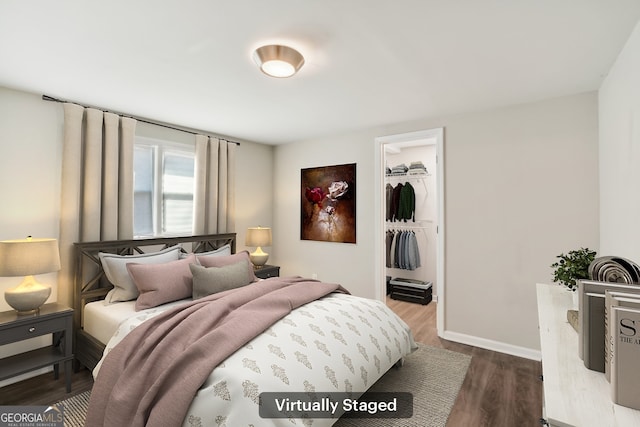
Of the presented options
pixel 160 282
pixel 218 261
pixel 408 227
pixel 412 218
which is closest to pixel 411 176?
pixel 412 218

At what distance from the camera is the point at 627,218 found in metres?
1.93

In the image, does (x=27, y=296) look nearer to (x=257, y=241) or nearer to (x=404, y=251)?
(x=257, y=241)

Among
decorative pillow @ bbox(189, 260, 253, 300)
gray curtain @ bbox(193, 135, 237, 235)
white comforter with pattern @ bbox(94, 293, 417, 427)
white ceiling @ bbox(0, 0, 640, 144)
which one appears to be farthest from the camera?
gray curtain @ bbox(193, 135, 237, 235)

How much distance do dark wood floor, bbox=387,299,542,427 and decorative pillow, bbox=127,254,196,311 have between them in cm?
233

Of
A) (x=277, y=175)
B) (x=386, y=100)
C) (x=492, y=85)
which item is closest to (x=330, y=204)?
(x=277, y=175)

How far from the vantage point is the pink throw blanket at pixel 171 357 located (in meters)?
1.54

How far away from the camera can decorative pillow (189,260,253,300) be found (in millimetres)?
2814

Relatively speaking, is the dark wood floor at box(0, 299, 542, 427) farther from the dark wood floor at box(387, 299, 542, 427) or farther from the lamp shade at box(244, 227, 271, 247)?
the lamp shade at box(244, 227, 271, 247)

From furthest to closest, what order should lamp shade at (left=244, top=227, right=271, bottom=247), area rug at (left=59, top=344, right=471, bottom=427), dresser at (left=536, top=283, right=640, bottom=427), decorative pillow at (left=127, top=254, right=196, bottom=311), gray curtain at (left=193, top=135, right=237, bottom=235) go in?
lamp shade at (left=244, top=227, right=271, bottom=247) < gray curtain at (left=193, top=135, right=237, bottom=235) < decorative pillow at (left=127, top=254, right=196, bottom=311) < area rug at (left=59, top=344, right=471, bottom=427) < dresser at (left=536, top=283, right=640, bottom=427)

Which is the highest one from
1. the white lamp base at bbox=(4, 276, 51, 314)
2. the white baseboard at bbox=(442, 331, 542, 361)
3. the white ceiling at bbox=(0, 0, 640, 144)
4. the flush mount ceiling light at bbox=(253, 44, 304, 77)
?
the white ceiling at bbox=(0, 0, 640, 144)

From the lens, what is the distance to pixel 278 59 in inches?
80.1

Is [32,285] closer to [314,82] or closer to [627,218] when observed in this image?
[314,82]

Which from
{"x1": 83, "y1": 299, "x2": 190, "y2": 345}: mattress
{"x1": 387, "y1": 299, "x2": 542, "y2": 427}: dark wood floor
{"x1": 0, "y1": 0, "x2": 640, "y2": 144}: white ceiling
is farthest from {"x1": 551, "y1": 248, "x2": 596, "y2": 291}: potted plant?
{"x1": 83, "y1": 299, "x2": 190, "y2": 345}: mattress

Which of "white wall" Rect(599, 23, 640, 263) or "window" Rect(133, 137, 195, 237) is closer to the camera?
"white wall" Rect(599, 23, 640, 263)
